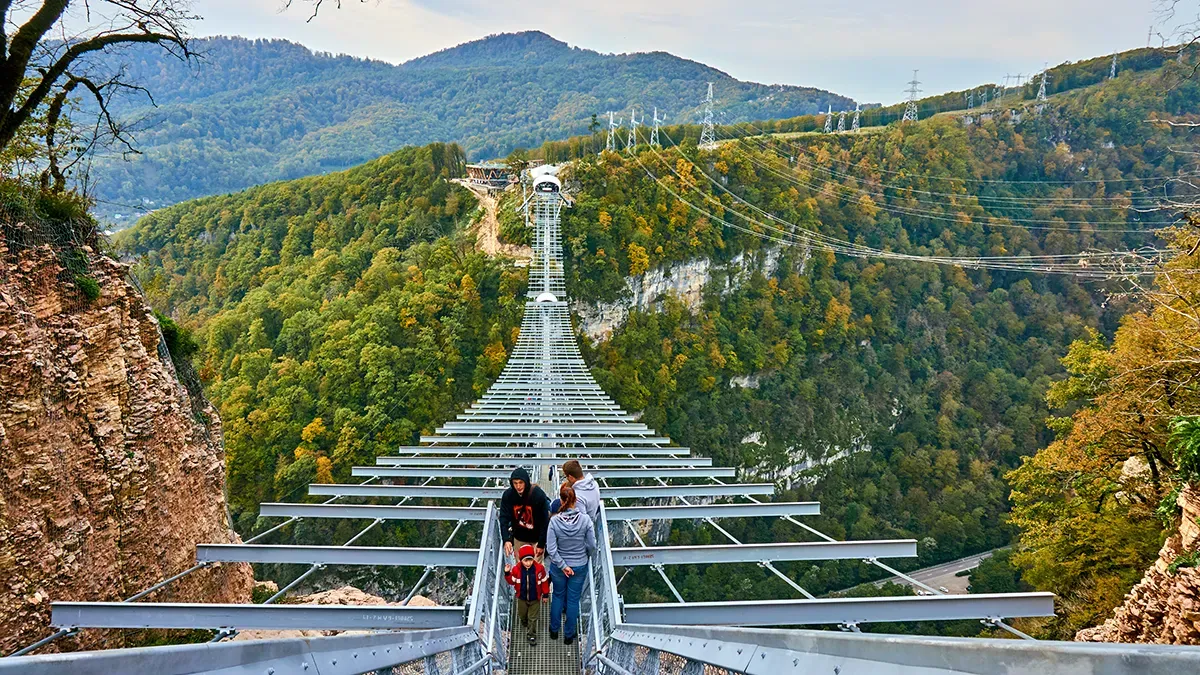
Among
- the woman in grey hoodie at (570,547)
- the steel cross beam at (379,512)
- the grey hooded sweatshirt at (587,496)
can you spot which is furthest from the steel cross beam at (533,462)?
the woman in grey hoodie at (570,547)

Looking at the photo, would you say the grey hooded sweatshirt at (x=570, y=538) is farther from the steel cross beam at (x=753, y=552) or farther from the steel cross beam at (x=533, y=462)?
the steel cross beam at (x=533, y=462)

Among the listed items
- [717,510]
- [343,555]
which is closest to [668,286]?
[717,510]

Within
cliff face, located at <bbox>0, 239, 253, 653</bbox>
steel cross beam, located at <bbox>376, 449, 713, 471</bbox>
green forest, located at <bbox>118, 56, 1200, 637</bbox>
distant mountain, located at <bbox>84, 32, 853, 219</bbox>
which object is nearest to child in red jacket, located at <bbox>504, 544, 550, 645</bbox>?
steel cross beam, located at <bbox>376, 449, 713, 471</bbox>

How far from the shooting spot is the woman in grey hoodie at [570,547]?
13.9 ft

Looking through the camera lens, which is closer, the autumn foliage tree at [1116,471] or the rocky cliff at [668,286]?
the autumn foliage tree at [1116,471]

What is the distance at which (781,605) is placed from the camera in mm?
4145

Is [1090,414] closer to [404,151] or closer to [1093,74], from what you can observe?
[404,151]

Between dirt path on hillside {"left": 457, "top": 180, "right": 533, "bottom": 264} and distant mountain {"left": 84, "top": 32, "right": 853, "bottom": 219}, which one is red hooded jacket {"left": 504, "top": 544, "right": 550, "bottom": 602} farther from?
distant mountain {"left": 84, "top": 32, "right": 853, "bottom": 219}

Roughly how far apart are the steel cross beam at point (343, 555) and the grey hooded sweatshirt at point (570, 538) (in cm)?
91

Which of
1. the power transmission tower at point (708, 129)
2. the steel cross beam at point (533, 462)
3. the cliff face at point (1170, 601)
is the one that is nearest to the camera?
the cliff face at point (1170, 601)

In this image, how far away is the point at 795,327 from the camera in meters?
44.1

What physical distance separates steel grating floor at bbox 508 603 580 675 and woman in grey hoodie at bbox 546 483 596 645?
1.15 ft

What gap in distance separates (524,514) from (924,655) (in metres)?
3.64

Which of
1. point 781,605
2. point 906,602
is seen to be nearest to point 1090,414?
point 906,602
